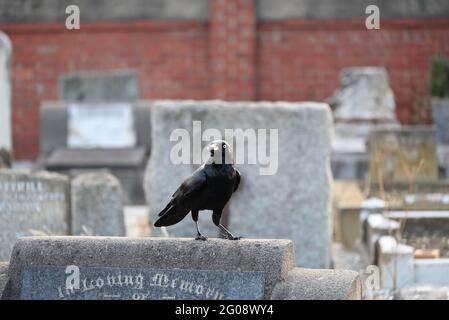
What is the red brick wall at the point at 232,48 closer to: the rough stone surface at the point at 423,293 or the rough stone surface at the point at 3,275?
the rough stone surface at the point at 423,293

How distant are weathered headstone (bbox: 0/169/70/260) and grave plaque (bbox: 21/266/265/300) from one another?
112 inches

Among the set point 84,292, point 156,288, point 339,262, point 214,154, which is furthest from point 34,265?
point 339,262

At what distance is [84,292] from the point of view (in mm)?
4848

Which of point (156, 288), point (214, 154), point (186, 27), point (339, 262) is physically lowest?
point (339, 262)

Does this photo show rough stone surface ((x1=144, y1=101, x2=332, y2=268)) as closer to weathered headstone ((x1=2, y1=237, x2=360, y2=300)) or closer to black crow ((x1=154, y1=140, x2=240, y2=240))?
black crow ((x1=154, y1=140, x2=240, y2=240))

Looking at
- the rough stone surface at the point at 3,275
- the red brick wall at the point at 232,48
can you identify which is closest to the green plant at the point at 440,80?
the red brick wall at the point at 232,48

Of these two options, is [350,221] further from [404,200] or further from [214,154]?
[214,154]

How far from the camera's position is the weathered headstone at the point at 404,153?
10.9m

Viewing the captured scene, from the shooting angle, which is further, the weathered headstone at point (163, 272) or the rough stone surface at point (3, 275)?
the rough stone surface at point (3, 275)

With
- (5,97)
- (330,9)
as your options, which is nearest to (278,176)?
(5,97)

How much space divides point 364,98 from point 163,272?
9192 millimetres
